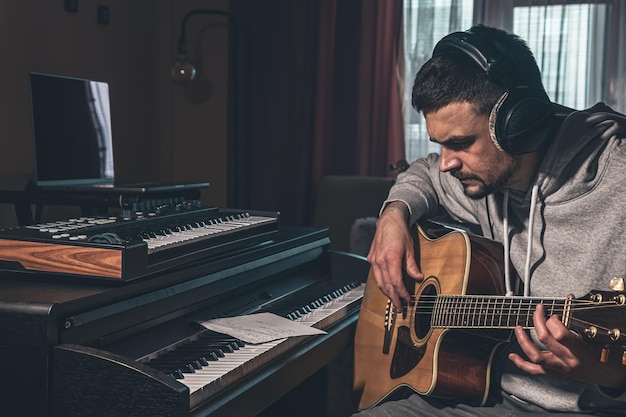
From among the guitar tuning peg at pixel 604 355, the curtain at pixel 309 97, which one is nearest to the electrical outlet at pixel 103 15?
the curtain at pixel 309 97

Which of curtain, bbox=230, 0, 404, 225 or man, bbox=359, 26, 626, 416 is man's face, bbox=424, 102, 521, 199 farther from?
curtain, bbox=230, 0, 404, 225

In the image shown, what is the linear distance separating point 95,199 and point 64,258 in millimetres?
816

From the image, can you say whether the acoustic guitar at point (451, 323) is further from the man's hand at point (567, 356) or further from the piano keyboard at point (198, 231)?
the piano keyboard at point (198, 231)

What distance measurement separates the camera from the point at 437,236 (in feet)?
6.31

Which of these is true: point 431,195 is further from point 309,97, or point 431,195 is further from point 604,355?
point 309,97

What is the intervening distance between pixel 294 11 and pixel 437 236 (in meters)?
Result: 2.81

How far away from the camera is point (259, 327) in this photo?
176 centimetres

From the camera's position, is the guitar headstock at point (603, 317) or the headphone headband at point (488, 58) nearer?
the guitar headstock at point (603, 317)

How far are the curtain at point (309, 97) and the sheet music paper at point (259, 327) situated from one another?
257cm

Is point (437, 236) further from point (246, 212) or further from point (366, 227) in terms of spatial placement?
point (366, 227)

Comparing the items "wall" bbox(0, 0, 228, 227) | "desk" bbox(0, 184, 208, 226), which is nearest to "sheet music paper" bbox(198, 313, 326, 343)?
"desk" bbox(0, 184, 208, 226)

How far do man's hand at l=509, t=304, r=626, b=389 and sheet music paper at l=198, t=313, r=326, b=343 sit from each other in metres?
0.52

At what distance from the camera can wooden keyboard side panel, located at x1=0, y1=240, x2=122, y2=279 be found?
4.69ft

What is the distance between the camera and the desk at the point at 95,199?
213 centimetres
